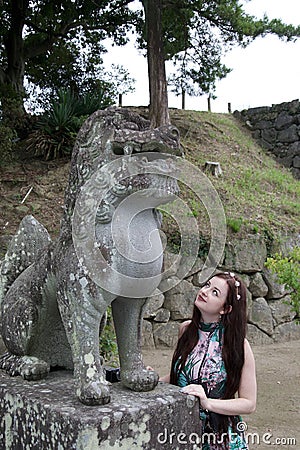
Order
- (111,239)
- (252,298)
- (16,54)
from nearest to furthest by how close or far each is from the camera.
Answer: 1. (111,239)
2. (252,298)
3. (16,54)

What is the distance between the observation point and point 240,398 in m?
1.85

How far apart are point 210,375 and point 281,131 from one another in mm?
9128

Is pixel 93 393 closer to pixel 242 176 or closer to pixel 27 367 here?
pixel 27 367

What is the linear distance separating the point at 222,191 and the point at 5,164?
10.2 ft

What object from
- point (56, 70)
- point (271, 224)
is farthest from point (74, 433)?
point (56, 70)

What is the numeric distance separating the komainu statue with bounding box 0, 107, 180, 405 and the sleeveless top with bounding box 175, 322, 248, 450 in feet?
0.55

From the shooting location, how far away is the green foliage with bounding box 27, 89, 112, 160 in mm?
7707

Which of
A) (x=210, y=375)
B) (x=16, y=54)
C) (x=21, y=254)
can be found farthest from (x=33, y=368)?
(x=16, y=54)

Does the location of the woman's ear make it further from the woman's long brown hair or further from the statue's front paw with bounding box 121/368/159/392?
the statue's front paw with bounding box 121/368/159/392

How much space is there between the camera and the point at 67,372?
2.05m

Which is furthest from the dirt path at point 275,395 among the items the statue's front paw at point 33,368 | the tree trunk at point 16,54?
the tree trunk at point 16,54

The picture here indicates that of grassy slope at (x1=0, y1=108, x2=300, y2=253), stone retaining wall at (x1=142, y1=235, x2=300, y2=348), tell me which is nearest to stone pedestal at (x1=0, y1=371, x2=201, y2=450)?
stone retaining wall at (x1=142, y1=235, x2=300, y2=348)

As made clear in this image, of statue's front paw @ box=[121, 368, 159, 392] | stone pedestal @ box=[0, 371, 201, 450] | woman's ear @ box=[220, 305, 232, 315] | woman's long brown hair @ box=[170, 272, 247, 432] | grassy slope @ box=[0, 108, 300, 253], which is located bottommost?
stone pedestal @ box=[0, 371, 201, 450]

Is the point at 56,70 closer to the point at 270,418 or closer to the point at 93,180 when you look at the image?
the point at 270,418
